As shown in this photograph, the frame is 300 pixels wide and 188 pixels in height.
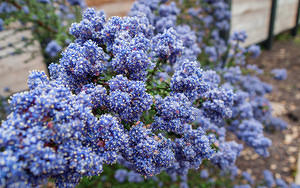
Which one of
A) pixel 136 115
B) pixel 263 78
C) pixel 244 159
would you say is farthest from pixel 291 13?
pixel 136 115

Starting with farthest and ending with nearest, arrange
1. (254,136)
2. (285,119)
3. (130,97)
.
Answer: (285,119) → (254,136) → (130,97)

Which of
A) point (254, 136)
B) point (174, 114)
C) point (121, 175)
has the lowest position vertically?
point (121, 175)

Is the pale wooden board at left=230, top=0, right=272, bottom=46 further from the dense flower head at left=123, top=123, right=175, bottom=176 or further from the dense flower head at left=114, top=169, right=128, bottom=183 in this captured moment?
the dense flower head at left=123, top=123, right=175, bottom=176

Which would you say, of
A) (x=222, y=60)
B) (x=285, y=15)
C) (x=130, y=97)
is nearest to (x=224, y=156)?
(x=130, y=97)

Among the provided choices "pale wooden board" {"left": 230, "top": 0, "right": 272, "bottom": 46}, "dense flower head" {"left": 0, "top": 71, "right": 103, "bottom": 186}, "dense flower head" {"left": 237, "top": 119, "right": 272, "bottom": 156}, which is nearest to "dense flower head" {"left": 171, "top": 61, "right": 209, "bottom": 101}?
"dense flower head" {"left": 0, "top": 71, "right": 103, "bottom": 186}

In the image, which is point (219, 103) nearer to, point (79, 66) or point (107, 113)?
point (107, 113)

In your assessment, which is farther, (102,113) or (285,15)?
(285,15)

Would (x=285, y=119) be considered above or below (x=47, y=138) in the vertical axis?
below
